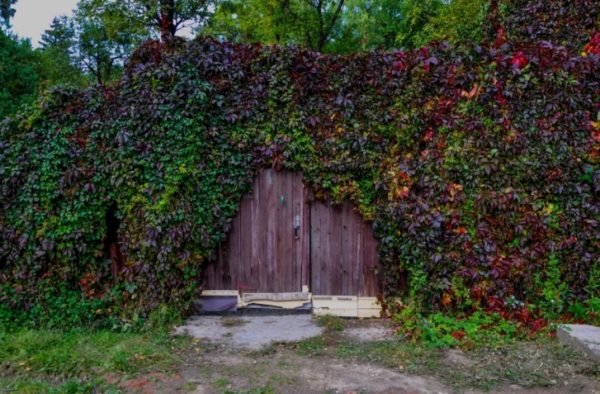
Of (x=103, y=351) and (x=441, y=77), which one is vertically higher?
(x=441, y=77)

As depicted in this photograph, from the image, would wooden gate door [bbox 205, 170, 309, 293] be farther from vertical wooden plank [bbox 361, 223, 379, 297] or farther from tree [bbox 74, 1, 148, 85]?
tree [bbox 74, 1, 148, 85]

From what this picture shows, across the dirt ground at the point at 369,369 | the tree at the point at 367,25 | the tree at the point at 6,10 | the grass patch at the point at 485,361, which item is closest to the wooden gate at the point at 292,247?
the dirt ground at the point at 369,369

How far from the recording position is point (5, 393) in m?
3.60

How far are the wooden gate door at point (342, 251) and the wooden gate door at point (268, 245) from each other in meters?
0.17

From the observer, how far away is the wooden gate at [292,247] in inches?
215

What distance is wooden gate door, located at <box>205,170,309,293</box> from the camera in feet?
17.9

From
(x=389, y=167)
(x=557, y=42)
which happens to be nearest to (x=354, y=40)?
(x=557, y=42)

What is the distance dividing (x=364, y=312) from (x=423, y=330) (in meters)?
0.96

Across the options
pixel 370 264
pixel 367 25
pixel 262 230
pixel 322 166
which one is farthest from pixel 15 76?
pixel 370 264

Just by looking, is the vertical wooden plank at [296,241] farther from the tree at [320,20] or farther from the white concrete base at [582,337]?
the tree at [320,20]

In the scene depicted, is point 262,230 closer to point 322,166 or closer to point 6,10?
point 322,166

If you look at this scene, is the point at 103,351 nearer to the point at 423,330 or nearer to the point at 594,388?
the point at 423,330

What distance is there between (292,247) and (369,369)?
76.5 inches

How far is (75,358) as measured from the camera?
4.05 metres
